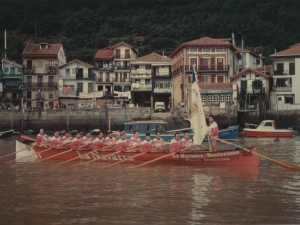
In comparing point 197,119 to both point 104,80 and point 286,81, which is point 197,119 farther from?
point 104,80

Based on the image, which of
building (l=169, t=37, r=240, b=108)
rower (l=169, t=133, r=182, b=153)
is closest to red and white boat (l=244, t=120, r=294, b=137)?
building (l=169, t=37, r=240, b=108)

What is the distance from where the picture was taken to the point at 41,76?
78.4 meters

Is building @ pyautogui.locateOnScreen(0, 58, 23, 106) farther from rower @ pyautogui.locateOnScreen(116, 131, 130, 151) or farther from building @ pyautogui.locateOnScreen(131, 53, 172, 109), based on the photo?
rower @ pyautogui.locateOnScreen(116, 131, 130, 151)

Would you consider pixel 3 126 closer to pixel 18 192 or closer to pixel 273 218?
pixel 18 192

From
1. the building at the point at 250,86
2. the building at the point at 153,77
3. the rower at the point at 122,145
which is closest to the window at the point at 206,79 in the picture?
the building at the point at 250,86

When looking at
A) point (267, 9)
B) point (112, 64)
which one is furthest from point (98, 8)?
point (112, 64)

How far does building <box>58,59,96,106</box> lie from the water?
51.5 metres

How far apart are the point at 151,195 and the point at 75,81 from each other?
61.5 m

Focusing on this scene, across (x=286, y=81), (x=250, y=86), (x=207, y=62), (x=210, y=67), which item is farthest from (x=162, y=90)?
(x=286, y=81)

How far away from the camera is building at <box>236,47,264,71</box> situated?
283 ft

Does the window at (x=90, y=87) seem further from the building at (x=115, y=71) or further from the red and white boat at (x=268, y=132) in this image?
the red and white boat at (x=268, y=132)

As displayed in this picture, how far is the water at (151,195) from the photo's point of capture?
50.1 feet

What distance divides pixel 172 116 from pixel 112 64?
22011 millimetres

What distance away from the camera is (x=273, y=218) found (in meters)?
15.0
